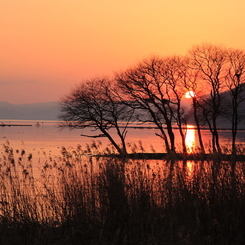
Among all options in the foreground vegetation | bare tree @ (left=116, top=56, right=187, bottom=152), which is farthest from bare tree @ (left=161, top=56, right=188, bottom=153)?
the foreground vegetation

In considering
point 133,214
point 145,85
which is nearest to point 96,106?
point 145,85

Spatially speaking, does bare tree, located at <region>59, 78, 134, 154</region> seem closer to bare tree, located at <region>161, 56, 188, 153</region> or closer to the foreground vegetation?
bare tree, located at <region>161, 56, 188, 153</region>

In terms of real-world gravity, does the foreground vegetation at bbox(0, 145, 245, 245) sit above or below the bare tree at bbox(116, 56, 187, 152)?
below

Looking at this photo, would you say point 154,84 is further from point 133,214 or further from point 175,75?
point 133,214

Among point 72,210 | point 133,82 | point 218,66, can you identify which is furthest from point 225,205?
point 218,66

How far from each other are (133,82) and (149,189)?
3674cm

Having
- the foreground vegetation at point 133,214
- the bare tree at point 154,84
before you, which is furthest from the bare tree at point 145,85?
the foreground vegetation at point 133,214

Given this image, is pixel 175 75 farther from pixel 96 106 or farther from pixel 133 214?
pixel 133 214

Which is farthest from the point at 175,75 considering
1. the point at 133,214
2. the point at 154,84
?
the point at 133,214

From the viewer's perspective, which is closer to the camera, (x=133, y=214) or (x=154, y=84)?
(x=133, y=214)

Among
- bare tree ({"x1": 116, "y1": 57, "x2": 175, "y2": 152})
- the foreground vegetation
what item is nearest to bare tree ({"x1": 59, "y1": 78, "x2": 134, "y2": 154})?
bare tree ({"x1": 116, "y1": 57, "x2": 175, "y2": 152})

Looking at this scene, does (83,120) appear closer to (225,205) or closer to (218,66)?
(218,66)

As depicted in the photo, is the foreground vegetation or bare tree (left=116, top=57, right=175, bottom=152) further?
bare tree (left=116, top=57, right=175, bottom=152)

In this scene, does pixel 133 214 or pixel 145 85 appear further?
pixel 145 85
